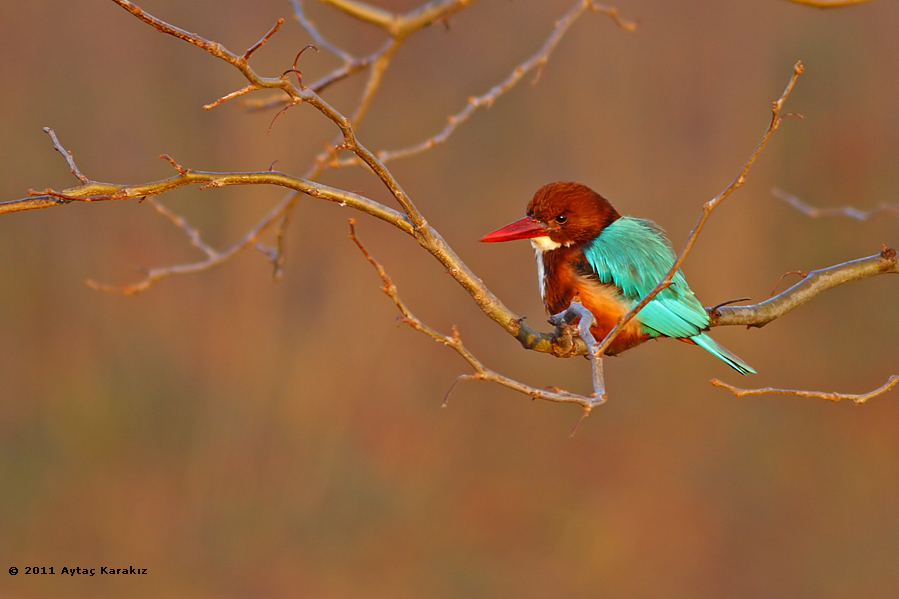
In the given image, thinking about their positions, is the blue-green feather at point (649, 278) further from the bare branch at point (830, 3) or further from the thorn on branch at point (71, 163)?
the thorn on branch at point (71, 163)

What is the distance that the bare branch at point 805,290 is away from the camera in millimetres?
1327

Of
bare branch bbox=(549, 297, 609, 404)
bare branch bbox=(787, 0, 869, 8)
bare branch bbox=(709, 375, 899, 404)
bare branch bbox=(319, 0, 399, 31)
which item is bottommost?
bare branch bbox=(709, 375, 899, 404)

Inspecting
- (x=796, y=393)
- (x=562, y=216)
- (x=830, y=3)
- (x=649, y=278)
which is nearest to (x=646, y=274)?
(x=649, y=278)

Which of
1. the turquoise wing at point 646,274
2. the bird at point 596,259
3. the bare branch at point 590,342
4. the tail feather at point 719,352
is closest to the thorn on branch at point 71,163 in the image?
the bare branch at point 590,342

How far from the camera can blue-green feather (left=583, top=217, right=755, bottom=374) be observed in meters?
1.44

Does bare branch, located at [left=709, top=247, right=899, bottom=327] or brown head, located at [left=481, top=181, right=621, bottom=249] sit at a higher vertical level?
brown head, located at [left=481, top=181, right=621, bottom=249]

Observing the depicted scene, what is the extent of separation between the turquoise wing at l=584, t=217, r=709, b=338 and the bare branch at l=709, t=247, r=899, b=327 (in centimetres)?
8

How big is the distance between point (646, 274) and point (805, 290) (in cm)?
31

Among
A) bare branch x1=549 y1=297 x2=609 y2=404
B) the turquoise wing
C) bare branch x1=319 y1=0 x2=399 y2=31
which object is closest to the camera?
bare branch x1=549 y1=297 x2=609 y2=404

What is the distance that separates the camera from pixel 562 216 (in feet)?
5.13

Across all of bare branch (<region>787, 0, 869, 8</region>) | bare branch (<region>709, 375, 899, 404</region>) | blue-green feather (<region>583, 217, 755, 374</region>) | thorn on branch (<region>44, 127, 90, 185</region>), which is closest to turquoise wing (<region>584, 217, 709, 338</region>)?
blue-green feather (<region>583, 217, 755, 374</region>)

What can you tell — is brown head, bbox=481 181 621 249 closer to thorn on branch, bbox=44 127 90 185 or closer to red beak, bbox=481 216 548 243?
red beak, bbox=481 216 548 243

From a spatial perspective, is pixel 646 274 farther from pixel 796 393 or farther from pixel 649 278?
pixel 796 393

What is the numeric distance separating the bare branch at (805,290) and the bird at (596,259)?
0.48ft
